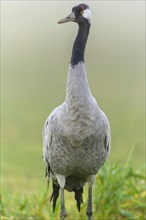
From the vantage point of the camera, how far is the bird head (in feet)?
21.7

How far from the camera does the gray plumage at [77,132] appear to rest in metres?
6.55

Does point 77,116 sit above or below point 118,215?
above

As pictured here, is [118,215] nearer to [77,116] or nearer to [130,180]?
[130,180]

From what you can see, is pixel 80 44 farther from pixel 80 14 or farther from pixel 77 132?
pixel 77 132

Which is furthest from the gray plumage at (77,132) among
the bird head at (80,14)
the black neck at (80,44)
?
the bird head at (80,14)

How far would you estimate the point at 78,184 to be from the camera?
7379 millimetres

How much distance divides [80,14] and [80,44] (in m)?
0.25

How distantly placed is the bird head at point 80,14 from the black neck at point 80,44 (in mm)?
57

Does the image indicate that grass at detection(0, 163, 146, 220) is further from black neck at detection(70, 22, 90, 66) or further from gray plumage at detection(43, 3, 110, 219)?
black neck at detection(70, 22, 90, 66)

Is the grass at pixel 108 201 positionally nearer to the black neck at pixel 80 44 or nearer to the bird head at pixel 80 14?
the black neck at pixel 80 44

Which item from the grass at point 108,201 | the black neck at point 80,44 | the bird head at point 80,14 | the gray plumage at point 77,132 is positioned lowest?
the grass at point 108,201

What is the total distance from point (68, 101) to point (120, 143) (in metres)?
6.89

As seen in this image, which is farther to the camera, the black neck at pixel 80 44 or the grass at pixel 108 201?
the grass at pixel 108 201

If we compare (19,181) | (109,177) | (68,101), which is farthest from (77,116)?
(19,181)
